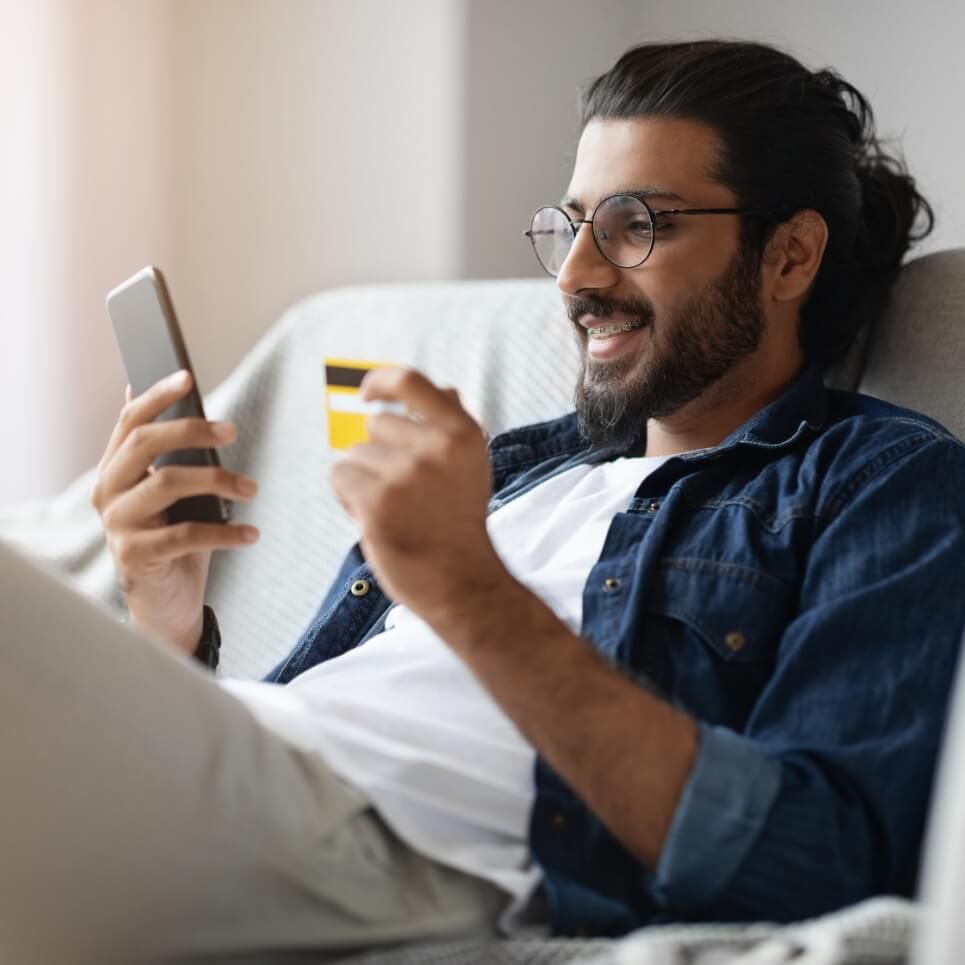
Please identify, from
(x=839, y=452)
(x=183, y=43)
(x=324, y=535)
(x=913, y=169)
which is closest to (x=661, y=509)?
(x=839, y=452)

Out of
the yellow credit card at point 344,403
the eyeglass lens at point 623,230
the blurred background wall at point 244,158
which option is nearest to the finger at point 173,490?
the eyeglass lens at point 623,230

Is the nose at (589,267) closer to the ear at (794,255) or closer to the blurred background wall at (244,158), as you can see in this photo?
the ear at (794,255)

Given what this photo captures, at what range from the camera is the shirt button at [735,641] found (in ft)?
3.19

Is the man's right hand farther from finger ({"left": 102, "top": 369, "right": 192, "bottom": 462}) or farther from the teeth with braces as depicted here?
the teeth with braces

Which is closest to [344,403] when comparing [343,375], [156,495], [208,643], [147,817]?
[343,375]

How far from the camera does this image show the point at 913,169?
1715mm

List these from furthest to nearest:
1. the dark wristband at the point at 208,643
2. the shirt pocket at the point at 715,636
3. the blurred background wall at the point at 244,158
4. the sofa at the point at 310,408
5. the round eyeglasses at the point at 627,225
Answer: the blurred background wall at the point at 244,158 < the sofa at the point at 310,408 < the dark wristband at the point at 208,643 < the round eyeglasses at the point at 627,225 < the shirt pocket at the point at 715,636

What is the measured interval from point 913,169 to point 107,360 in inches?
62.0

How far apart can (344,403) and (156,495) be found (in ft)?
1.99

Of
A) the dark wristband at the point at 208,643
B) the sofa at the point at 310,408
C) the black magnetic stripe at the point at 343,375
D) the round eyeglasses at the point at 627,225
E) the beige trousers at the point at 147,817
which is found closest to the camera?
the beige trousers at the point at 147,817

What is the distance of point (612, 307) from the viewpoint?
1284mm

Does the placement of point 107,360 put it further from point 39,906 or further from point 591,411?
point 39,906

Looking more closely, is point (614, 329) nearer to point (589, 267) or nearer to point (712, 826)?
point (589, 267)

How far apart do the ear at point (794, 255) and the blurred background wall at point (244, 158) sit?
34.1 inches
